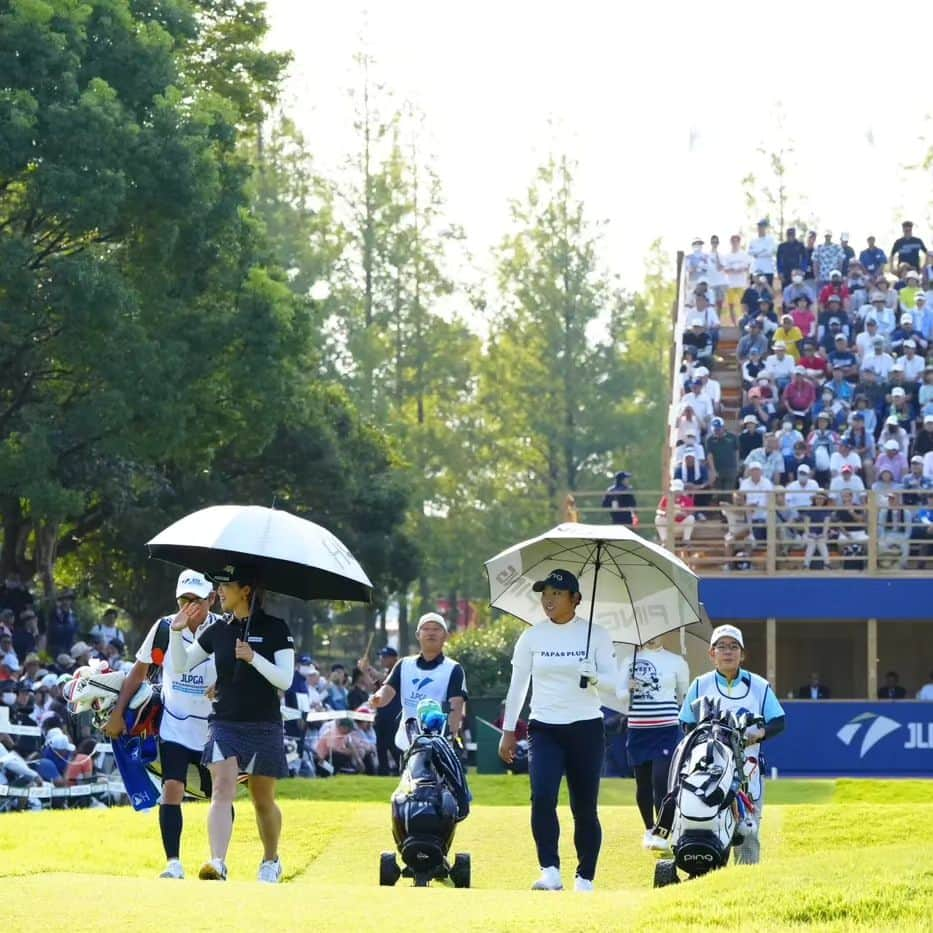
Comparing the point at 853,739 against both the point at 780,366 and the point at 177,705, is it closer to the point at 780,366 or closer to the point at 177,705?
the point at 780,366

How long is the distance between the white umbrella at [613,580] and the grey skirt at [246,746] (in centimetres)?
266

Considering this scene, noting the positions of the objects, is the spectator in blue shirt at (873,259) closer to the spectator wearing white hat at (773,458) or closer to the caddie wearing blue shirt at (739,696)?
the spectator wearing white hat at (773,458)

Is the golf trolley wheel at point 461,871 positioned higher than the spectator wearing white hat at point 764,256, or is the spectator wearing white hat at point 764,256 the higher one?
the spectator wearing white hat at point 764,256

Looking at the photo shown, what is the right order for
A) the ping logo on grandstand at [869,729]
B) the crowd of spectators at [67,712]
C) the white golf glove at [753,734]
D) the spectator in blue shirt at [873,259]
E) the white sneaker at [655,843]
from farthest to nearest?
the spectator in blue shirt at [873,259] → the ping logo on grandstand at [869,729] → the crowd of spectators at [67,712] → the white sneaker at [655,843] → the white golf glove at [753,734]

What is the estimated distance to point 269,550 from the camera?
1216 centimetres

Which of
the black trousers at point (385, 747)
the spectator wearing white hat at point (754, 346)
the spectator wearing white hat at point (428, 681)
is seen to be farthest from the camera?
the spectator wearing white hat at point (754, 346)

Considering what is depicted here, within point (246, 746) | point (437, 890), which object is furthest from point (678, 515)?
point (437, 890)

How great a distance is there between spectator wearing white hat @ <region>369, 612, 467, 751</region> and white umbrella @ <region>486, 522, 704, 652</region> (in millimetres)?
554

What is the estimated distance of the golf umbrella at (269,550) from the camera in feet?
40.0

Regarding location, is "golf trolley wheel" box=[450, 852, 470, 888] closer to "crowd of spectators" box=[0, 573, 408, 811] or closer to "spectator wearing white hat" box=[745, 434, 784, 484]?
"crowd of spectators" box=[0, 573, 408, 811]

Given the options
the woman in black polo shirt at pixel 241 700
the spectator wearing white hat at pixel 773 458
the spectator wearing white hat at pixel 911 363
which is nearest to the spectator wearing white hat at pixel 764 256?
the spectator wearing white hat at pixel 911 363

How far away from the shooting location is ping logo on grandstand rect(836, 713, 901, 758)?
1235 inches

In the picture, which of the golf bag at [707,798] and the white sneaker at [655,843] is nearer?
the golf bag at [707,798]

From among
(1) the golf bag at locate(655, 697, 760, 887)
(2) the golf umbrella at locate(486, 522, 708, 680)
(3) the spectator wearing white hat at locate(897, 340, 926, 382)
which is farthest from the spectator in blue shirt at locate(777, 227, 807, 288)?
(1) the golf bag at locate(655, 697, 760, 887)
